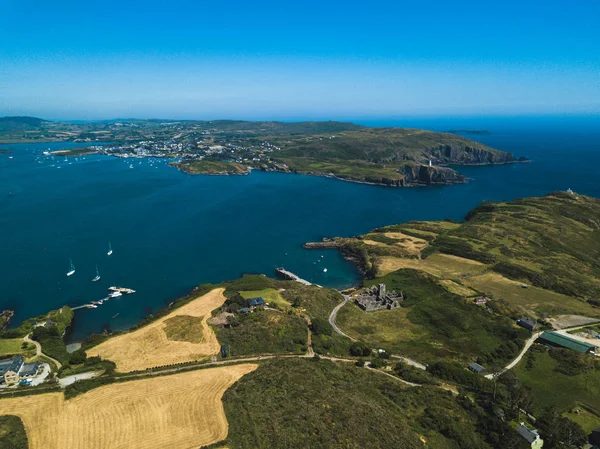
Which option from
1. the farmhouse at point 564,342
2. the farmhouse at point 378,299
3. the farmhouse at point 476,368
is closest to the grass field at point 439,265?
the farmhouse at point 378,299

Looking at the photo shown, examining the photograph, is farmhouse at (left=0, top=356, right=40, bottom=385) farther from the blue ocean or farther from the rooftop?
the rooftop

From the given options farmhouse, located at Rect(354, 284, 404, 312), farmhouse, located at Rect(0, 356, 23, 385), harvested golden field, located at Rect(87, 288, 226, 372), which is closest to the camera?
farmhouse, located at Rect(0, 356, 23, 385)

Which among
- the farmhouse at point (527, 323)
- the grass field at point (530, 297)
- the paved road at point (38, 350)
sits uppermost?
the paved road at point (38, 350)

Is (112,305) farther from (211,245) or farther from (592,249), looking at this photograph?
(592,249)

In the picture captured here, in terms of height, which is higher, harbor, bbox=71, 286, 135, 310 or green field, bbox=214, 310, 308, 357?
green field, bbox=214, 310, 308, 357

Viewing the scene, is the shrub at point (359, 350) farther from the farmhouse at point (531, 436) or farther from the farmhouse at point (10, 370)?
the farmhouse at point (10, 370)

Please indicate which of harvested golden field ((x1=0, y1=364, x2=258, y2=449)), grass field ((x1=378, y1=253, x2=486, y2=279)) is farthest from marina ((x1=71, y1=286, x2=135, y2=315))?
grass field ((x1=378, y1=253, x2=486, y2=279))
